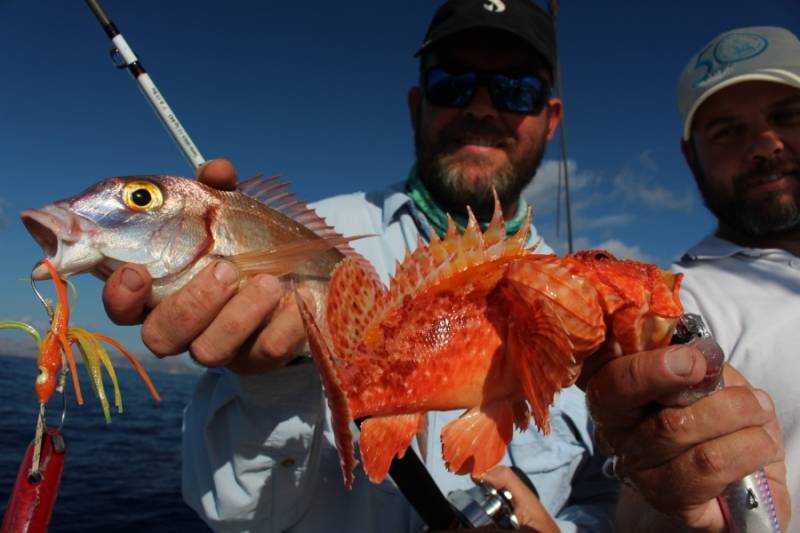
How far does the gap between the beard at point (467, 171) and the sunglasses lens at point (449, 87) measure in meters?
0.18

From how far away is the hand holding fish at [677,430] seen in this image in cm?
149

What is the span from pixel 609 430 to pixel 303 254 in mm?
1392

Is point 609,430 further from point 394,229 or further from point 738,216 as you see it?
point 738,216

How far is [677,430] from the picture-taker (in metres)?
1.65

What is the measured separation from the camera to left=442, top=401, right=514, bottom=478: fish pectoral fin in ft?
4.63

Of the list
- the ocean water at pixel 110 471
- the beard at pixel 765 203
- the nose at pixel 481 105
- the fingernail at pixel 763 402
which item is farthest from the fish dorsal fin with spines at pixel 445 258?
the ocean water at pixel 110 471

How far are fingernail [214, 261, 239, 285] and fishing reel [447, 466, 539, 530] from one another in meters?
1.50

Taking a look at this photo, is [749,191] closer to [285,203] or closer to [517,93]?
[517,93]

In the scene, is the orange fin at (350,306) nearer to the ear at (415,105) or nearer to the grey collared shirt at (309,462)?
the grey collared shirt at (309,462)

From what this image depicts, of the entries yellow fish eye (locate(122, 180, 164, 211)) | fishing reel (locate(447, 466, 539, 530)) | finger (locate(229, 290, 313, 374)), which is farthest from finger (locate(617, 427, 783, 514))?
yellow fish eye (locate(122, 180, 164, 211))

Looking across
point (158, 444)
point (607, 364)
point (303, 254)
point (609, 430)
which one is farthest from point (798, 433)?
point (158, 444)

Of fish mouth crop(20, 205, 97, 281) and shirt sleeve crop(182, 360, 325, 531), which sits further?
shirt sleeve crop(182, 360, 325, 531)

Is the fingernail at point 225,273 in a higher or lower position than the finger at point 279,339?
higher

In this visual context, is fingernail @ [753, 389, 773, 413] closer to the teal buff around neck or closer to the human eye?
the teal buff around neck
